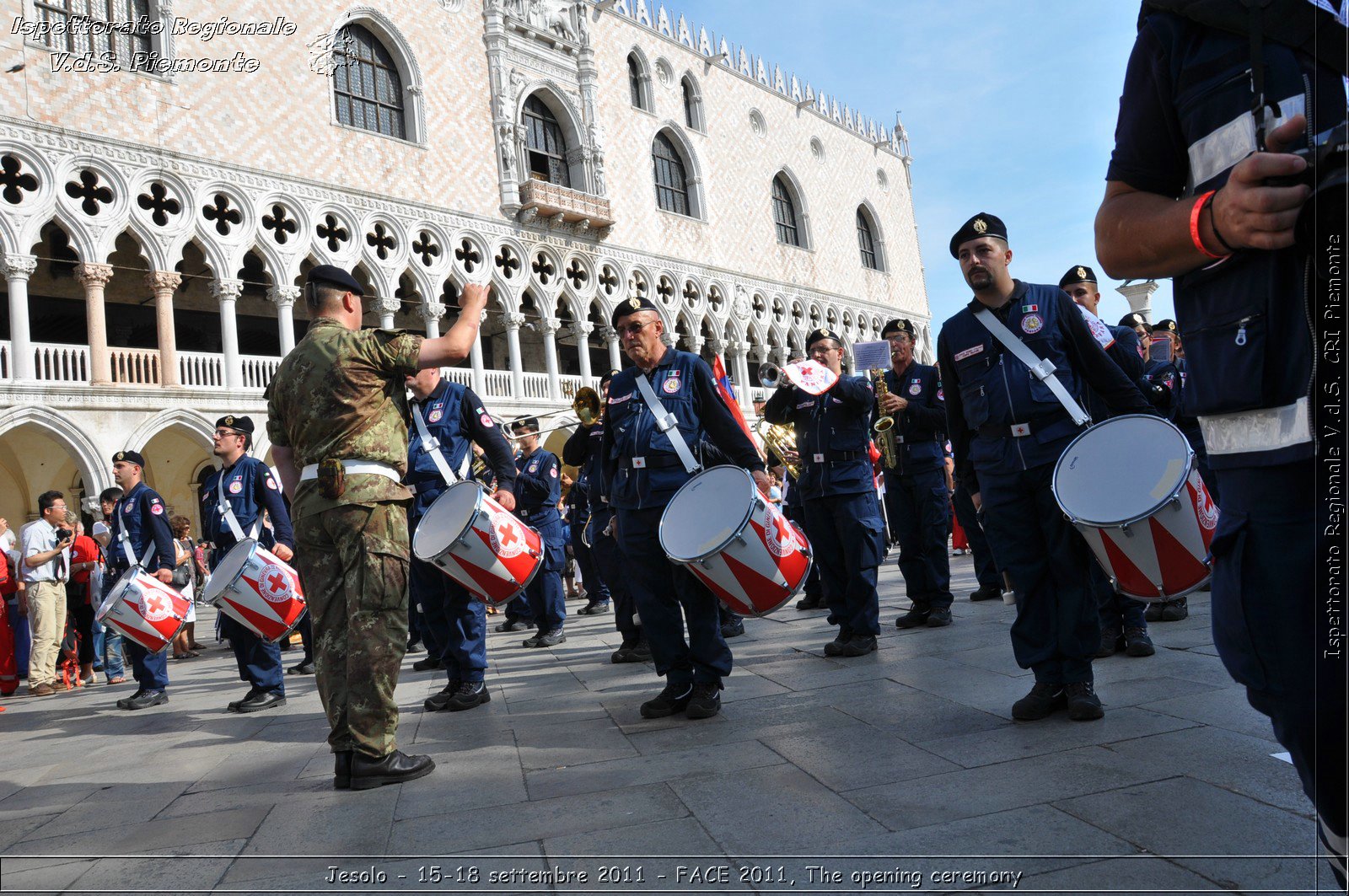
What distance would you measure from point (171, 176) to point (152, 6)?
11.3ft

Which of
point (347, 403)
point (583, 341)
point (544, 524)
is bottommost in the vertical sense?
point (544, 524)

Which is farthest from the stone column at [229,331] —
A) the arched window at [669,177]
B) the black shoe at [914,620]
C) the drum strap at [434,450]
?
the black shoe at [914,620]

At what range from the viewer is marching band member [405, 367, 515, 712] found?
520 centimetres

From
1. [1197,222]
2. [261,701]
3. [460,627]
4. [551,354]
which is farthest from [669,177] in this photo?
[1197,222]

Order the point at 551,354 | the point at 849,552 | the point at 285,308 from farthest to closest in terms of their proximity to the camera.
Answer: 1. the point at 551,354
2. the point at 285,308
3. the point at 849,552

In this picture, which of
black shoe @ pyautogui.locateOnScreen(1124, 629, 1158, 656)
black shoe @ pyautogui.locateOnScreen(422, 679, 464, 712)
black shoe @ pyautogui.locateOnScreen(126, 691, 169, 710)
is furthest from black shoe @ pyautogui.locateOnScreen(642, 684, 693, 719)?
black shoe @ pyautogui.locateOnScreen(126, 691, 169, 710)

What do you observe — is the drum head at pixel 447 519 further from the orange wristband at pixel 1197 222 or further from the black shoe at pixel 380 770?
the orange wristband at pixel 1197 222

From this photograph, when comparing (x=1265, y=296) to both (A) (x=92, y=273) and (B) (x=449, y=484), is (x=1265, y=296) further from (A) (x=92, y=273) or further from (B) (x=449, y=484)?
(A) (x=92, y=273)

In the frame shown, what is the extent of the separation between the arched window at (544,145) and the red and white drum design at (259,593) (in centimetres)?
2075

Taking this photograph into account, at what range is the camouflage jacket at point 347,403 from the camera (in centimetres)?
376

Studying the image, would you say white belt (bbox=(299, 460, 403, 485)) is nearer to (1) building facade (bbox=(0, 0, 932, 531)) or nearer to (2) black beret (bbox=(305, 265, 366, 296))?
(2) black beret (bbox=(305, 265, 366, 296))

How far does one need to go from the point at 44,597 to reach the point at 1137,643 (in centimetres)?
913

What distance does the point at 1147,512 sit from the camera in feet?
10.3

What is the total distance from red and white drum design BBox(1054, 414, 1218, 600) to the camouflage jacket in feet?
8.63
